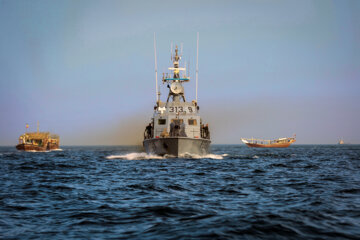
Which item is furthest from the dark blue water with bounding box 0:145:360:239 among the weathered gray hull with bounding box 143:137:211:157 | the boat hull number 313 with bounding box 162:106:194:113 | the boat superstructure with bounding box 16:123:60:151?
the boat superstructure with bounding box 16:123:60:151

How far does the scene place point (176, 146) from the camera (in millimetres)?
27766

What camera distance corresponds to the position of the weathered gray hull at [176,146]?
27.8 meters

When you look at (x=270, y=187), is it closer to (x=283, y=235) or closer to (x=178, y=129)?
(x=283, y=235)

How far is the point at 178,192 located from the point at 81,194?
10.9 ft

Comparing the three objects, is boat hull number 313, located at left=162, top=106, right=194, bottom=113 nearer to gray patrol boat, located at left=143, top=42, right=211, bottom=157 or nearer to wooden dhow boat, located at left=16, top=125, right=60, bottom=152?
gray patrol boat, located at left=143, top=42, right=211, bottom=157

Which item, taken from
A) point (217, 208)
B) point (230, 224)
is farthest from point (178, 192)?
point (230, 224)

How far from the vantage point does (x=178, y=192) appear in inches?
448

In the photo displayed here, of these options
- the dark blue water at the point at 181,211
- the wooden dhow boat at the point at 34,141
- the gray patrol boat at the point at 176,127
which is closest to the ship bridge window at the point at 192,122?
the gray patrol boat at the point at 176,127

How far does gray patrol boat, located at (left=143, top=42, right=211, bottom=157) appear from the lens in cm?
2833

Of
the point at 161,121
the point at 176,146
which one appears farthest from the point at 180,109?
the point at 176,146

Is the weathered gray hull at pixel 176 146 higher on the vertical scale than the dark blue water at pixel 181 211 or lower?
higher

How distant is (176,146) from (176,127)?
215 centimetres

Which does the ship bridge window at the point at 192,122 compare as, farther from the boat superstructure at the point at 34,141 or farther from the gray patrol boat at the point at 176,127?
the boat superstructure at the point at 34,141

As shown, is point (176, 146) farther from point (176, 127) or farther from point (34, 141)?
point (34, 141)
